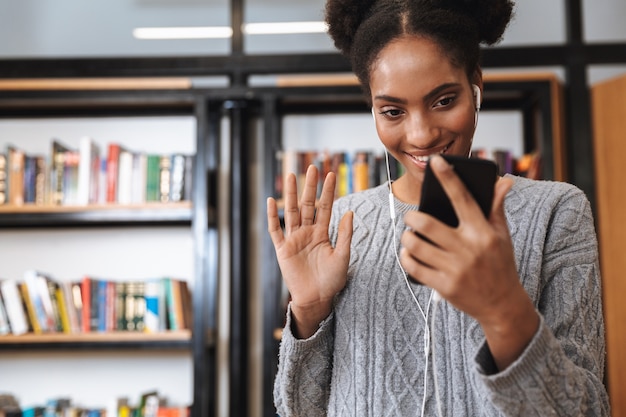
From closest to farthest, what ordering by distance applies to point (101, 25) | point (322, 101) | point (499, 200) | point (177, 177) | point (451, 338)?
point (499, 200)
point (451, 338)
point (177, 177)
point (322, 101)
point (101, 25)

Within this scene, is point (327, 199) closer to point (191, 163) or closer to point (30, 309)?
point (191, 163)

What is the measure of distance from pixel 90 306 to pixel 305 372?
2100 mm

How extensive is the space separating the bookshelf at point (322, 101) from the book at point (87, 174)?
705 mm

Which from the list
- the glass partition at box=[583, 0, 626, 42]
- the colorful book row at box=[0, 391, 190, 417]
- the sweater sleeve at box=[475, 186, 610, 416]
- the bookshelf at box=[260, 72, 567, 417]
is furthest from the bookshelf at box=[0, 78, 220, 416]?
the sweater sleeve at box=[475, 186, 610, 416]

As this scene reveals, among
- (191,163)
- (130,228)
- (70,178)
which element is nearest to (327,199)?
(191,163)

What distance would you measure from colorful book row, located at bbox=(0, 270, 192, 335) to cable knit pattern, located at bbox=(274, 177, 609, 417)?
193cm

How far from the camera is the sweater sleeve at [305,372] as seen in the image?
993 mm

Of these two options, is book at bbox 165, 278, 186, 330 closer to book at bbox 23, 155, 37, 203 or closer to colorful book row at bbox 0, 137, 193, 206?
colorful book row at bbox 0, 137, 193, 206

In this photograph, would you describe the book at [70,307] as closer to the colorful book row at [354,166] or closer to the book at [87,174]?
the book at [87,174]

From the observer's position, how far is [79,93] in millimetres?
3047

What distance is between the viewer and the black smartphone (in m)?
0.70

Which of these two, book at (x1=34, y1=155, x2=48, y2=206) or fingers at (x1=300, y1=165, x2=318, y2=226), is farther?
book at (x1=34, y1=155, x2=48, y2=206)

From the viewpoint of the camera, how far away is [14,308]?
2898 mm

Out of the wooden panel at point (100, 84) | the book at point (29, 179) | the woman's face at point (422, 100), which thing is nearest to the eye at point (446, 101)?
the woman's face at point (422, 100)
